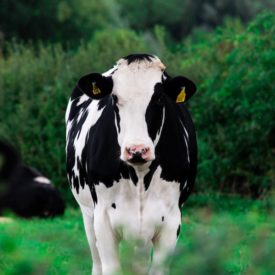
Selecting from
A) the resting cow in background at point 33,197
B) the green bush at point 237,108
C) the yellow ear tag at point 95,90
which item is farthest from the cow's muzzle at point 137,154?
the resting cow in background at point 33,197

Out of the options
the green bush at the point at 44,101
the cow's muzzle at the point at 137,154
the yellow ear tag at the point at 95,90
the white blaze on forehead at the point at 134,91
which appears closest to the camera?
the cow's muzzle at the point at 137,154

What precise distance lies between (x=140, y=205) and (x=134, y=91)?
855 millimetres

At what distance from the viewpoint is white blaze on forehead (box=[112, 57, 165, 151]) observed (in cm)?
698

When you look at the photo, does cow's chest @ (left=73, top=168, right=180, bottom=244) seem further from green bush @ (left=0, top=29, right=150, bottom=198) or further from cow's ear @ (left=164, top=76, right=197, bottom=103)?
green bush @ (left=0, top=29, right=150, bottom=198)

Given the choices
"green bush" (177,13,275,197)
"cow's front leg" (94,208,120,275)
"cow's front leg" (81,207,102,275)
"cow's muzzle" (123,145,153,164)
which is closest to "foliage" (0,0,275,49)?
"green bush" (177,13,275,197)

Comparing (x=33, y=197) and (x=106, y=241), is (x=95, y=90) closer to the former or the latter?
(x=106, y=241)

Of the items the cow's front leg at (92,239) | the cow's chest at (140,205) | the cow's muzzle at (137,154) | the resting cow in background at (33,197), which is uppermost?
the cow's muzzle at (137,154)

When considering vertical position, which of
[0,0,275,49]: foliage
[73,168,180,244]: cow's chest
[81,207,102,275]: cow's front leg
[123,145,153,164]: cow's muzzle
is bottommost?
[81,207,102,275]: cow's front leg

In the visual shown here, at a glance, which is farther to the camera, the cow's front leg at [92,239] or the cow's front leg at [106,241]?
the cow's front leg at [92,239]

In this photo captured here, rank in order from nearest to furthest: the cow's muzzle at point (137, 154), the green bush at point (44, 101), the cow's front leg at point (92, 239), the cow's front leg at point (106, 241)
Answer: the cow's muzzle at point (137, 154), the cow's front leg at point (106, 241), the cow's front leg at point (92, 239), the green bush at point (44, 101)

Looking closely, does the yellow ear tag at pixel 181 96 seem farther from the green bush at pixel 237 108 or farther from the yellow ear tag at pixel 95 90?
Result: the green bush at pixel 237 108

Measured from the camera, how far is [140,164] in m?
6.81

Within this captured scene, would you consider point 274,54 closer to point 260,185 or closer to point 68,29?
point 260,185

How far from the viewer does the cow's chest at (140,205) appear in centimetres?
720
